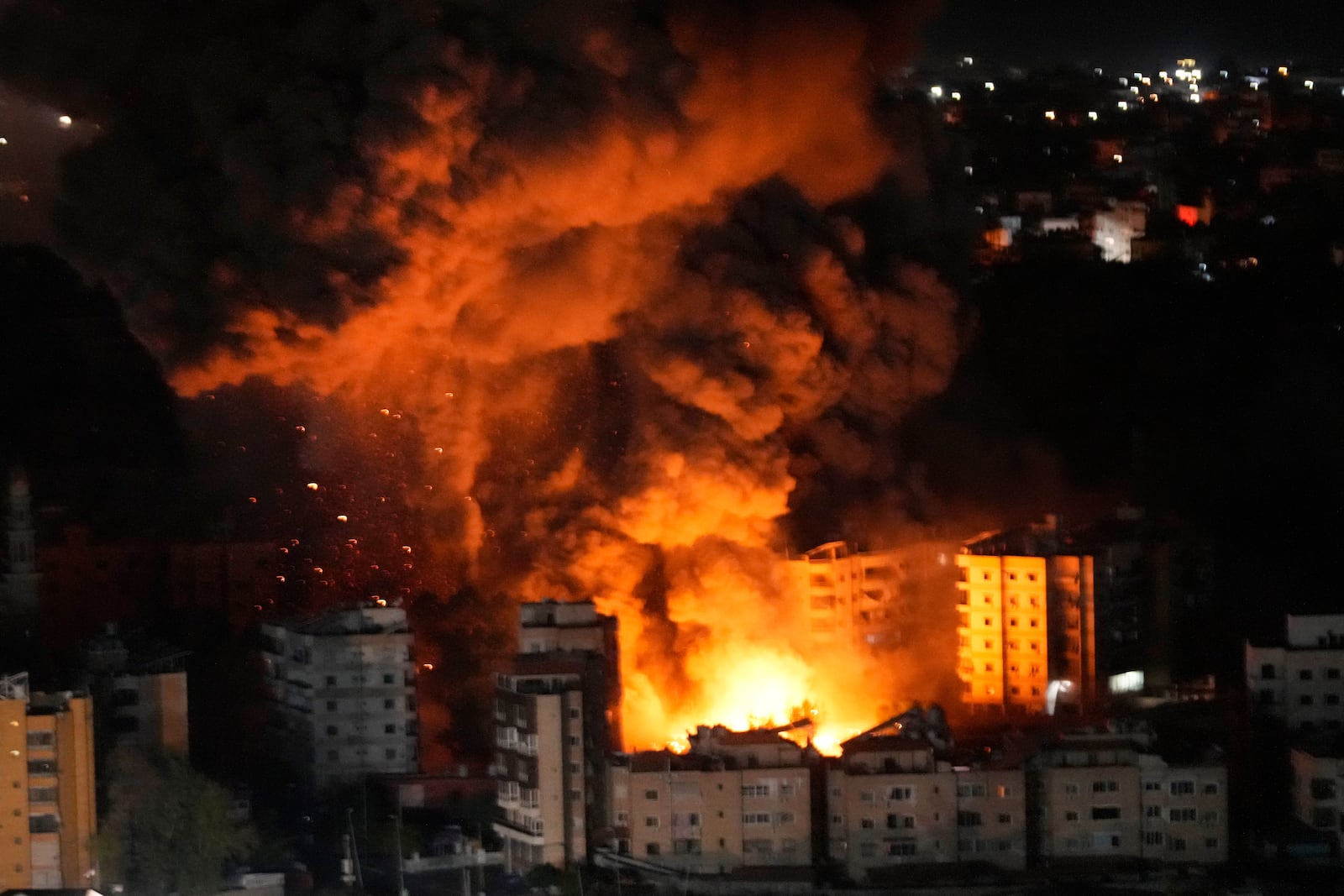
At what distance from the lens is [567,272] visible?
19516mm

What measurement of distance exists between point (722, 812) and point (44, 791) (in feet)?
11.7

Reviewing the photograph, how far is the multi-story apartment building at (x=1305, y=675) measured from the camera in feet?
58.4

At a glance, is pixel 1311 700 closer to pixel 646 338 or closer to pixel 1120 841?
pixel 1120 841

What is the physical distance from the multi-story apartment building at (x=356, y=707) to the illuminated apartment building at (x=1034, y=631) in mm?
3717

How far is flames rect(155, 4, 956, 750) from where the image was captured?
18906mm

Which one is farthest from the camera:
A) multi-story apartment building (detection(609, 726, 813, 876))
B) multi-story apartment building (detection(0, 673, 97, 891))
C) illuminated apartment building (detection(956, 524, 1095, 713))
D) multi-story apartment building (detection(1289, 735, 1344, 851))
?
illuminated apartment building (detection(956, 524, 1095, 713))

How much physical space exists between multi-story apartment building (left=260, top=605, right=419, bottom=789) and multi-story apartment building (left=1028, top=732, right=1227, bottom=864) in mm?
3742

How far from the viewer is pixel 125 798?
15797mm

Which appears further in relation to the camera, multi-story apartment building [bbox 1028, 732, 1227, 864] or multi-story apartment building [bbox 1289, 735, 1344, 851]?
multi-story apartment building [bbox 1289, 735, 1344, 851]

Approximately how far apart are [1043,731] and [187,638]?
17.9ft

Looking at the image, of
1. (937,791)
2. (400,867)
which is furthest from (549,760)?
(937,791)

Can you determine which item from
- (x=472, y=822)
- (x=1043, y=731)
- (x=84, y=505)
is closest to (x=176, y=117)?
(x=84, y=505)

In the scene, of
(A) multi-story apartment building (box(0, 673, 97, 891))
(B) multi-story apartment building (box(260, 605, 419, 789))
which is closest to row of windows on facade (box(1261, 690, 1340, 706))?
(B) multi-story apartment building (box(260, 605, 419, 789))

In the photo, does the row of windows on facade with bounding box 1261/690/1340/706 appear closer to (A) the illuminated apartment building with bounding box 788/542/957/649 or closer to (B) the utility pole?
(A) the illuminated apartment building with bounding box 788/542/957/649
